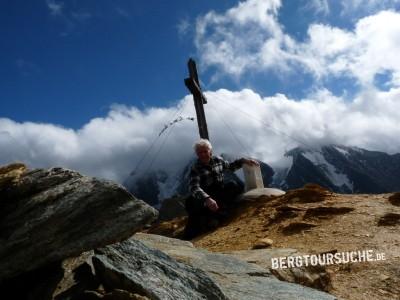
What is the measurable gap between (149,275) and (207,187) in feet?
22.5

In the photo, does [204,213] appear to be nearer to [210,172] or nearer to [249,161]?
[210,172]

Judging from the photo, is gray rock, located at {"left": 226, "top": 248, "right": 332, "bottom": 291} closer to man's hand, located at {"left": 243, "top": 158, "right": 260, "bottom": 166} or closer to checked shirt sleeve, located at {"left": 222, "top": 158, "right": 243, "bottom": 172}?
checked shirt sleeve, located at {"left": 222, "top": 158, "right": 243, "bottom": 172}

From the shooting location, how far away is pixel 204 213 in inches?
472

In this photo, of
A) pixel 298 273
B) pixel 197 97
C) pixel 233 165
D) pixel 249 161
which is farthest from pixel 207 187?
pixel 197 97

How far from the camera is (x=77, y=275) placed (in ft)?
15.3

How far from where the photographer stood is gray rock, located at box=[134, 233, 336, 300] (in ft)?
17.5

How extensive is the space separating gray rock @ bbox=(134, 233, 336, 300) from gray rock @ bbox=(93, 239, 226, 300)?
41 centimetres

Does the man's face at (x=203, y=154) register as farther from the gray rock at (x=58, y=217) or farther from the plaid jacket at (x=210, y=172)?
the gray rock at (x=58, y=217)

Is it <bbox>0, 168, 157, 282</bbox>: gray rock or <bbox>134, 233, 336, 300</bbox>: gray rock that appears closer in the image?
<bbox>0, 168, 157, 282</bbox>: gray rock

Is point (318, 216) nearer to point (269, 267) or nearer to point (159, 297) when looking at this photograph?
point (269, 267)

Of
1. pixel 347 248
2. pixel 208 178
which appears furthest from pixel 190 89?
pixel 347 248

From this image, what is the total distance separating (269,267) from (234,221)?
482 cm

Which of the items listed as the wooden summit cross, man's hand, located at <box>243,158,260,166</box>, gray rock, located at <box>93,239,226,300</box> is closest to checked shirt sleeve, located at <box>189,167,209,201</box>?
Result: man's hand, located at <box>243,158,260,166</box>

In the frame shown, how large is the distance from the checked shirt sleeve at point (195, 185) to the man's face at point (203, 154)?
0.98 feet
